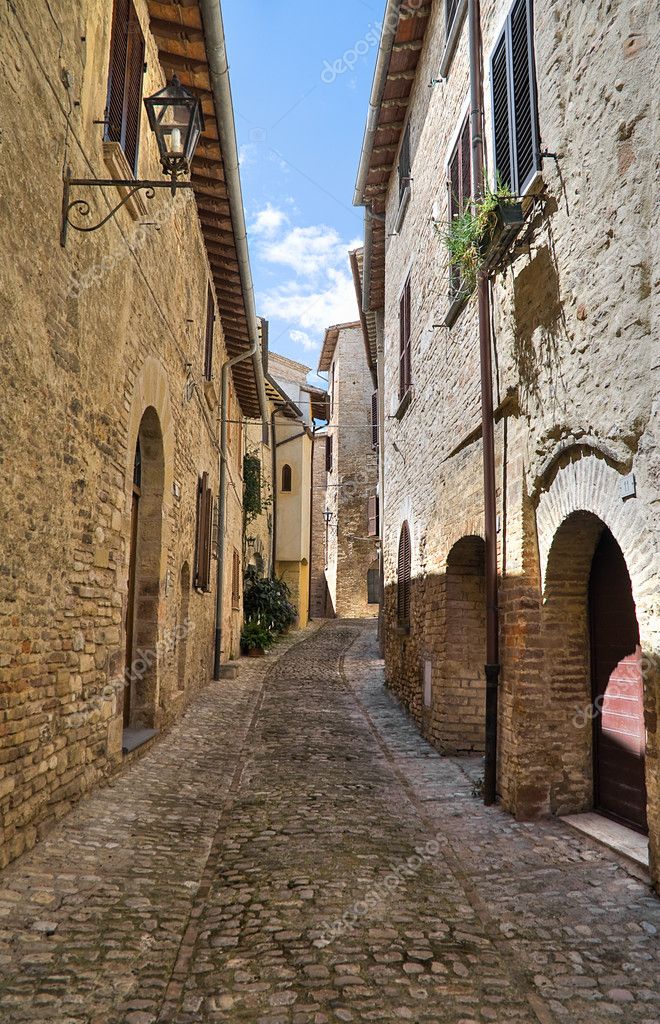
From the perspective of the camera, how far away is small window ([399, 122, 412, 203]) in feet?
33.5

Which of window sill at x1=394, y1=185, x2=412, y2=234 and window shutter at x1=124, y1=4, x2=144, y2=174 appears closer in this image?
window shutter at x1=124, y1=4, x2=144, y2=174

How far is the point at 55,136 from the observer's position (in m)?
4.16

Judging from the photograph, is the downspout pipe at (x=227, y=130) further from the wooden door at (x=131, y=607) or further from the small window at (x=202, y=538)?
the wooden door at (x=131, y=607)

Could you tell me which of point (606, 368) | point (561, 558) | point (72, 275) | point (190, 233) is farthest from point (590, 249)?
point (190, 233)

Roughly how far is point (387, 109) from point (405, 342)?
325 cm

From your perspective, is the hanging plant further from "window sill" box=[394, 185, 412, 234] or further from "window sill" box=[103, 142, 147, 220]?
"window sill" box=[394, 185, 412, 234]

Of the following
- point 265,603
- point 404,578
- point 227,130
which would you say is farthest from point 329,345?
point 227,130

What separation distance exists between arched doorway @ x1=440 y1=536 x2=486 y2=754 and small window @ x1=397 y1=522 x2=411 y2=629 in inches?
96.0

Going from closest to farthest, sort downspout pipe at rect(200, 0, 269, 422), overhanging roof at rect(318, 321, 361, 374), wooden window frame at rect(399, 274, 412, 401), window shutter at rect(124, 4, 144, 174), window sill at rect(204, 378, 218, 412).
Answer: window shutter at rect(124, 4, 144, 174)
downspout pipe at rect(200, 0, 269, 422)
wooden window frame at rect(399, 274, 412, 401)
window sill at rect(204, 378, 218, 412)
overhanging roof at rect(318, 321, 361, 374)

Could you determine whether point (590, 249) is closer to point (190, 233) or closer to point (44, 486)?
point (44, 486)

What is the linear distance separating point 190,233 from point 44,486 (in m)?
→ 5.84

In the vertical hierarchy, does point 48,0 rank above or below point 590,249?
above

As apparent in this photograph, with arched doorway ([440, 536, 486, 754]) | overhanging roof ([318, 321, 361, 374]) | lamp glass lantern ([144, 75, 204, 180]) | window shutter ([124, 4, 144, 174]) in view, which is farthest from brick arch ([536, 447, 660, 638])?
overhanging roof ([318, 321, 361, 374])

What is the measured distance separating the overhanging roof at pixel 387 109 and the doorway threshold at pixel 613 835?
28.3 ft
